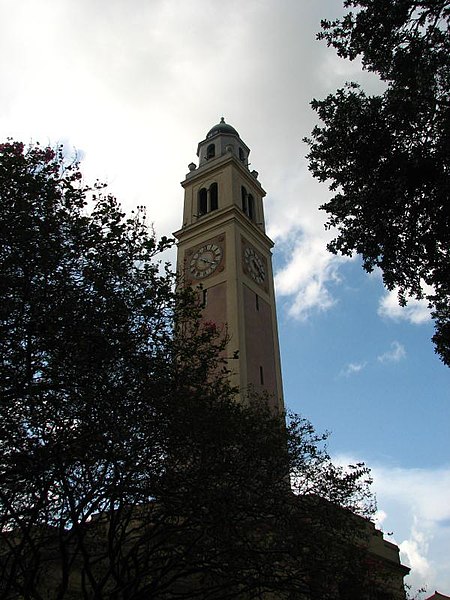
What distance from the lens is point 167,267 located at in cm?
1199

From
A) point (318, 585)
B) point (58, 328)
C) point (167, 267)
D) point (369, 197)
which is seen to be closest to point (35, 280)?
point (58, 328)

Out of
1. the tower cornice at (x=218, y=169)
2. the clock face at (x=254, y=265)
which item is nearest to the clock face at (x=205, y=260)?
the clock face at (x=254, y=265)

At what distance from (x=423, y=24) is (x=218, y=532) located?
10.8 m

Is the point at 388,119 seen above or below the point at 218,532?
above

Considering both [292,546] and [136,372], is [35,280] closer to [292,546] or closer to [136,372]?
[136,372]

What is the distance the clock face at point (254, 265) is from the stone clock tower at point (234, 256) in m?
0.08

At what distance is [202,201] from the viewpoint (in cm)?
3584

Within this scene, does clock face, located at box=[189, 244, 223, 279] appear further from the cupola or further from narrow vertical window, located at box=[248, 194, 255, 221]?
the cupola

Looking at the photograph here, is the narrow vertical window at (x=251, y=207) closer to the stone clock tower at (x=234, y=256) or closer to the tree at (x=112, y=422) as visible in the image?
the stone clock tower at (x=234, y=256)

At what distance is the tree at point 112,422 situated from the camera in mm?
9109

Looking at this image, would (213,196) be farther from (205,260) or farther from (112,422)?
(112,422)

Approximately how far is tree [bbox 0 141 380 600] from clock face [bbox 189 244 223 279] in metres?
17.8

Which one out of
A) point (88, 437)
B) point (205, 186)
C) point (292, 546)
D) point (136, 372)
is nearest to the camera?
point (88, 437)

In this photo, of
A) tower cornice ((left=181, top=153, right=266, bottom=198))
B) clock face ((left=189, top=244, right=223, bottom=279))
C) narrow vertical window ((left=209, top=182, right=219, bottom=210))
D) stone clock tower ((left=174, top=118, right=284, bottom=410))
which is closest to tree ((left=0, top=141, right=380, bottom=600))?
stone clock tower ((left=174, top=118, right=284, bottom=410))
